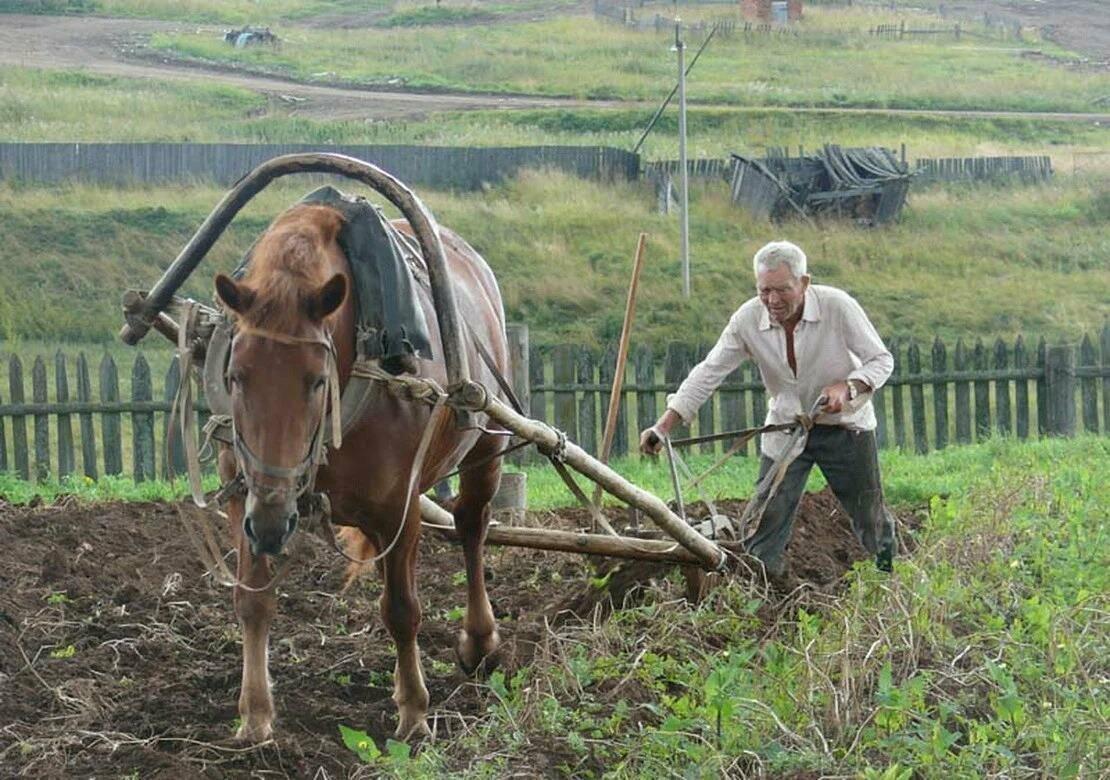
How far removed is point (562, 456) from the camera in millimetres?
6910

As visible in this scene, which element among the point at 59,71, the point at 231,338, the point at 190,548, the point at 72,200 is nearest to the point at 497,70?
the point at 59,71

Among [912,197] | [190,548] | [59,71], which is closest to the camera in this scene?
[190,548]

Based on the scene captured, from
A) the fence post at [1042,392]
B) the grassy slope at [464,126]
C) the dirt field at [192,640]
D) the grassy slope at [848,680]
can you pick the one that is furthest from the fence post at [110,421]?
the grassy slope at [464,126]

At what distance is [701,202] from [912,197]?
14.3ft

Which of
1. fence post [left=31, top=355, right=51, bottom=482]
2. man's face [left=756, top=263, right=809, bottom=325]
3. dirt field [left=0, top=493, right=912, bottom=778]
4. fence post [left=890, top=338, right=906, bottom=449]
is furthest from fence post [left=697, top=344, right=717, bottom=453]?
man's face [left=756, top=263, right=809, bottom=325]

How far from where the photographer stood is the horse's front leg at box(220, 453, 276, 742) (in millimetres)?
6152

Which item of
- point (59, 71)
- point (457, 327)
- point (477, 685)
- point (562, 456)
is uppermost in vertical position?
point (59, 71)

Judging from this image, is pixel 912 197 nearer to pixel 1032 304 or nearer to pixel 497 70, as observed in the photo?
pixel 1032 304

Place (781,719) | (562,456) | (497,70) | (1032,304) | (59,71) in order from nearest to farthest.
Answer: (781,719) < (562,456) < (1032,304) < (59,71) < (497,70)

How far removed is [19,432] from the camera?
490 inches

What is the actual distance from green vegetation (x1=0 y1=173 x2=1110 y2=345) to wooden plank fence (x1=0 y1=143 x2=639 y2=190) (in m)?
0.57

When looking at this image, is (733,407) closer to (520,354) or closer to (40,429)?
(520,354)

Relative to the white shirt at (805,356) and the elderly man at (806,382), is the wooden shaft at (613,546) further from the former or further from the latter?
the white shirt at (805,356)

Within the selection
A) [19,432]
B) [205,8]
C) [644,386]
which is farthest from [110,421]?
[205,8]
